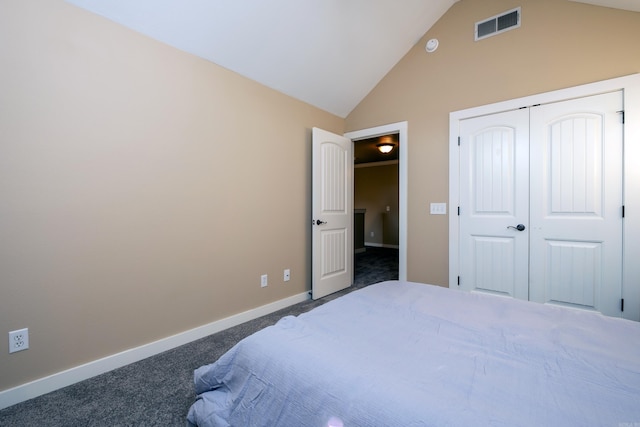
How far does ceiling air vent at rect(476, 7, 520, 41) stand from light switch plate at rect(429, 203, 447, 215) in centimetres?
173

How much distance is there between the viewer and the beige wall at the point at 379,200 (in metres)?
7.45

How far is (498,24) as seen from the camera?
8.77 feet

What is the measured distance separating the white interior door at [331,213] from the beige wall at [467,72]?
1.88 feet

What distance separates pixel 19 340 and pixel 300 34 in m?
2.96

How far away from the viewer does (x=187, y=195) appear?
7.30 ft

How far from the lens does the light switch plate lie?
297 centimetres

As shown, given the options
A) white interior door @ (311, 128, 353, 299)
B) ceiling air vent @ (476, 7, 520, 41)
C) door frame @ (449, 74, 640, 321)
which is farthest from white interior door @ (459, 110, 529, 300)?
white interior door @ (311, 128, 353, 299)

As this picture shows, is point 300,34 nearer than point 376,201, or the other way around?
point 300,34

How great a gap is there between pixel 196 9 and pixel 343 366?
2454mm

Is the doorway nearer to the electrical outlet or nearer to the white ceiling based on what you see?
the white ceiling

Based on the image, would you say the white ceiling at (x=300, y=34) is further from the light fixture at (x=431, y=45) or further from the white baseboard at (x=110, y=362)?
the white baseboard at (x=110, y=362)

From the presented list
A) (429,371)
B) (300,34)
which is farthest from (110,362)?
(300,34)

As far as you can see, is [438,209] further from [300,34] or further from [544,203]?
[300,34]

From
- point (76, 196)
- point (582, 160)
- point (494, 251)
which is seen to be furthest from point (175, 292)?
point (582, 160)
